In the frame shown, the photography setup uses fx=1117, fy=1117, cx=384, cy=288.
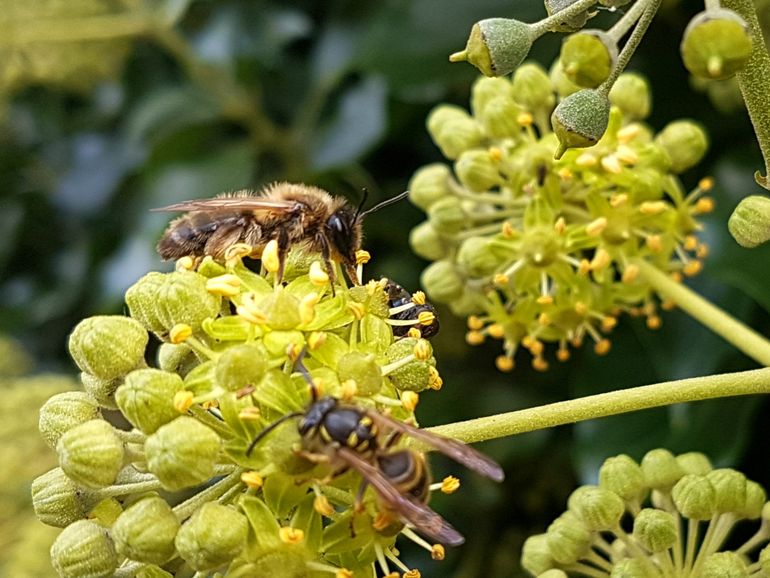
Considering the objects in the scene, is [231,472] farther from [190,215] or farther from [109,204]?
[109,204]

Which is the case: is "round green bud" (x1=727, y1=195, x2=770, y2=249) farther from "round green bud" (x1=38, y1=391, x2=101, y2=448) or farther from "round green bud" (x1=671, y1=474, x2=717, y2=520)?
"round green bud" (x1=38, y1=391, x2=101, y2=448)

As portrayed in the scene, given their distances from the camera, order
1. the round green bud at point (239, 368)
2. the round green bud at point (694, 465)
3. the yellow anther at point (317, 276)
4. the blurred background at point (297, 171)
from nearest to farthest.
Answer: the round green bud at point (239, 368), the yellow anther at point (317, 276), the round green bud at point (694, 465), the blurred background at point (297, 171)

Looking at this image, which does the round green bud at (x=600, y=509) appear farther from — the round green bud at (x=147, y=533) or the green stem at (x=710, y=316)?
the round green bud at (x=147, y=533)

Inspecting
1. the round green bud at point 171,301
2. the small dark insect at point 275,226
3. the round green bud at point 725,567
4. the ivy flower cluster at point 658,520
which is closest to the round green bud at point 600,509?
the ivy flower cluster at point 658,520

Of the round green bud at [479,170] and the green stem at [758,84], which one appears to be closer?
the green stem at [758,84]

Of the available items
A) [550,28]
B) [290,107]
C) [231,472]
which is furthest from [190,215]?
[290,107]

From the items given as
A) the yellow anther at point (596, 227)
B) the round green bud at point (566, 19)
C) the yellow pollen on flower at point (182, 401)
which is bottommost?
the yellow anther at point (596, 227)
